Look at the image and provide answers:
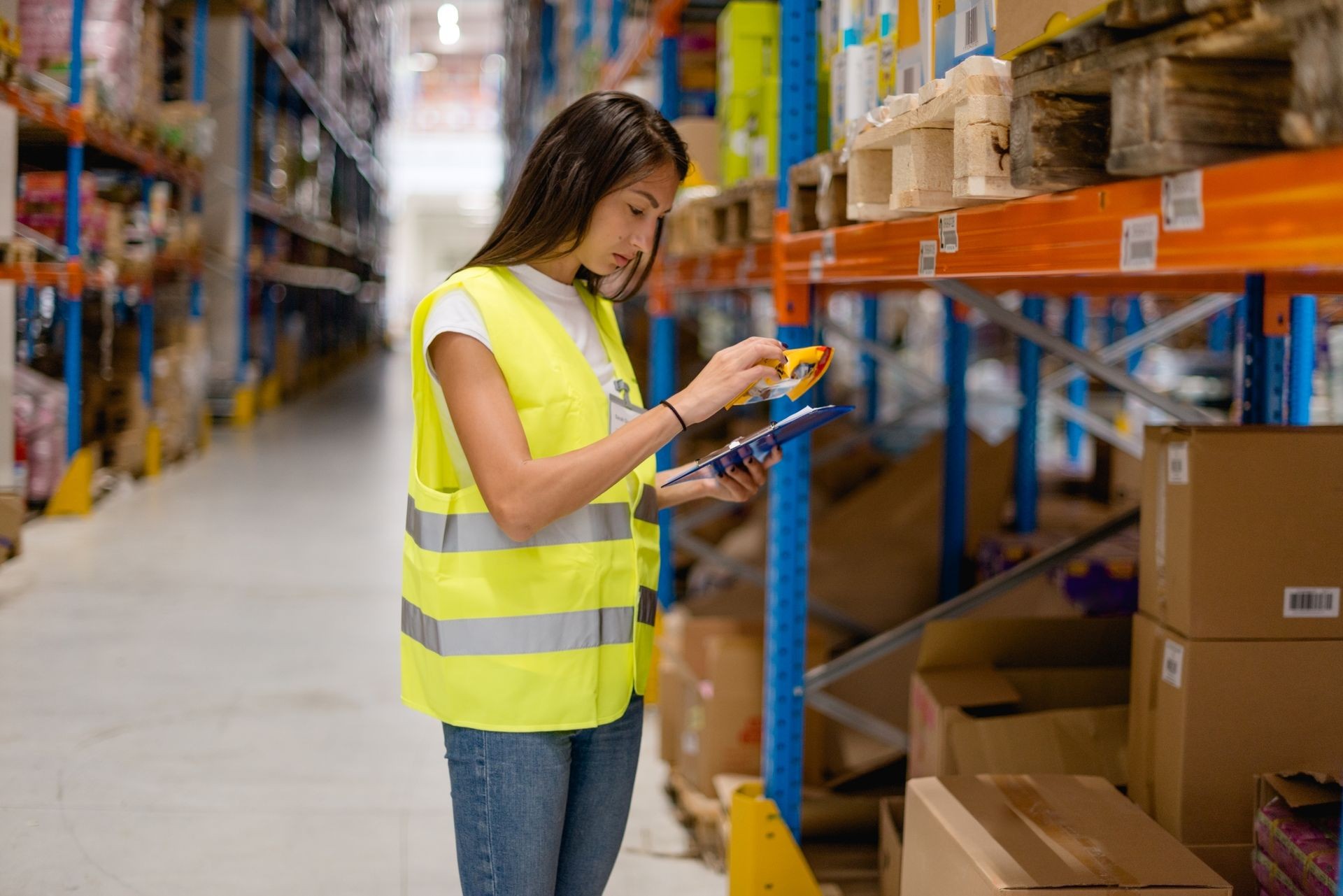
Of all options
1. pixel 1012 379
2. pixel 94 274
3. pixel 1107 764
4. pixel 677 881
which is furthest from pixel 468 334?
pixel 1012 379

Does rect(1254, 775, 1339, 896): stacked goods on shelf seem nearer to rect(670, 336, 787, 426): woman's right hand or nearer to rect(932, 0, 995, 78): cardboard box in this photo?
rect(670, 336, 787, 426): woman's right hand

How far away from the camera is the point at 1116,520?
330 centimetres

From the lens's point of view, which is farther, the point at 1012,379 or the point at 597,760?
the point at 1012,379

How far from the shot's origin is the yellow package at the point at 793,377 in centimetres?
191

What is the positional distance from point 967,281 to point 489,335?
1.73 m

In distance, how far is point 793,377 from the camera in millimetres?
1974

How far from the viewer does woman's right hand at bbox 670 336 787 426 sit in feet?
5.84

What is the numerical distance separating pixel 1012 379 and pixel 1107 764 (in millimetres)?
14489

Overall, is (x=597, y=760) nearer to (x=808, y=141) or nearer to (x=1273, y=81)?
(x=1273, y=81)

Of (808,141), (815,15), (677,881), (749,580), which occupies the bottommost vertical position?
(677,881)

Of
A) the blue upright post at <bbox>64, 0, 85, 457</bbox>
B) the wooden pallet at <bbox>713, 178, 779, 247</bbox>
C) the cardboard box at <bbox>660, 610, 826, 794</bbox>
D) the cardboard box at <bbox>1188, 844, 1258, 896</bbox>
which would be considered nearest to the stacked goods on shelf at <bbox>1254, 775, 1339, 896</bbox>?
the cardboard box at <bbox>1188, 844, 1258, 896</bbox>

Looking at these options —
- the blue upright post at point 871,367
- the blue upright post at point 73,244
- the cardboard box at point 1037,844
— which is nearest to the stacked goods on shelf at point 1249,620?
the cardboard box at point 1037,844

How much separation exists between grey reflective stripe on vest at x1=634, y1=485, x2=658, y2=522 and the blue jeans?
32cm

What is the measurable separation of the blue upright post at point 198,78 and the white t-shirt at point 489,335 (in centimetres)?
990
